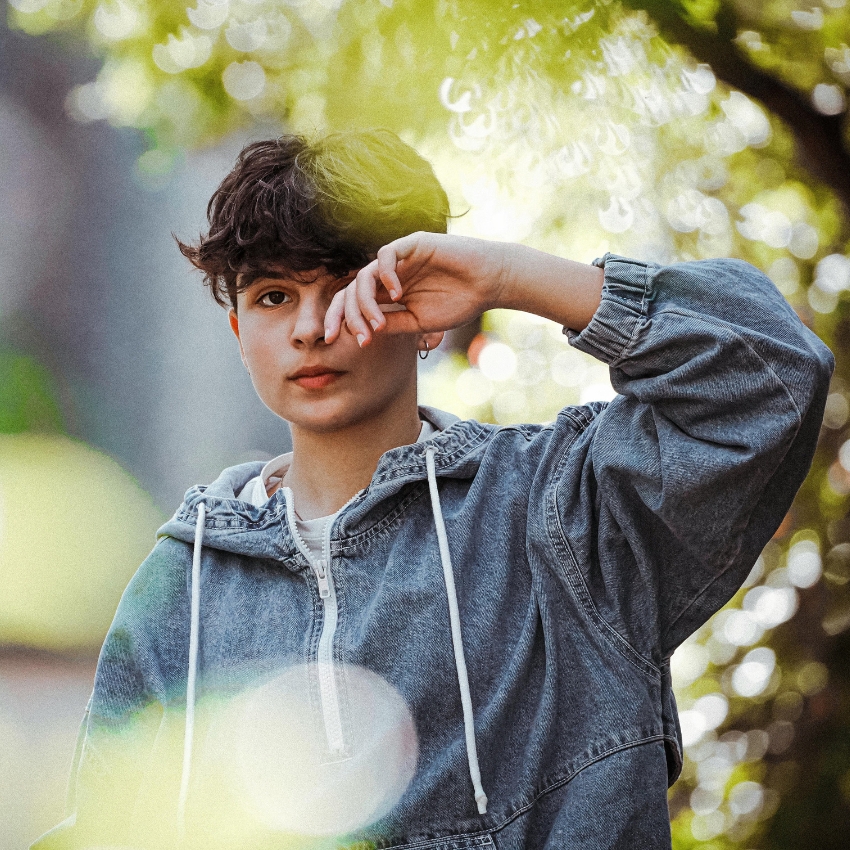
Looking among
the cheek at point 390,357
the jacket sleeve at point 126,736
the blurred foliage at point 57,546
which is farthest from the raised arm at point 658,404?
the blurred foliage at point 57,546

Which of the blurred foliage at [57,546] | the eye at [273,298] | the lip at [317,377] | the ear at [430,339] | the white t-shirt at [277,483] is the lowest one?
the blurred foliage at [57,546]

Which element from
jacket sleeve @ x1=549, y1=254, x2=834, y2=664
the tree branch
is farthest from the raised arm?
the tree branch

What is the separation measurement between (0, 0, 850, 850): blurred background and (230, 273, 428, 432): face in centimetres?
95

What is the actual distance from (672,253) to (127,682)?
208 centimetres

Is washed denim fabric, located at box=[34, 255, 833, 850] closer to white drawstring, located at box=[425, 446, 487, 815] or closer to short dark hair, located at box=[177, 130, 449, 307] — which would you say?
white drawstring, located at box=[425, 446, 487, 815]

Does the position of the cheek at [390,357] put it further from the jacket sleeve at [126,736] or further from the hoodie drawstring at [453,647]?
the jacket sleeve at [126,736]

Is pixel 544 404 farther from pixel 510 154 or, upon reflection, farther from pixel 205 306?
pixel 205 306

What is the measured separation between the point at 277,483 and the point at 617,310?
665mm

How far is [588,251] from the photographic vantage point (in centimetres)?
279

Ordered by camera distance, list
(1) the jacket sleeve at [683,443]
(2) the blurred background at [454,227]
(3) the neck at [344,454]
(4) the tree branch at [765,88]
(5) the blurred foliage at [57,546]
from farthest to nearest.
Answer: (5) the blurred foliage at [57,546] < (2) the blurred background at [454,227] < (4) the tree branch at [765,88] < (3) the neck at [344,454] < (1) the jacket sleeve at [683,443]

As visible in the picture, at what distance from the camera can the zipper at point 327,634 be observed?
3.70 feet

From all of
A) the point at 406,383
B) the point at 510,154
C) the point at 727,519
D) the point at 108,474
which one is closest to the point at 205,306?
the point at 108,474

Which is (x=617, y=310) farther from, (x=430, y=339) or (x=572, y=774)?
(x=572, y=774)

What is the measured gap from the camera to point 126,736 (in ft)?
4.10
